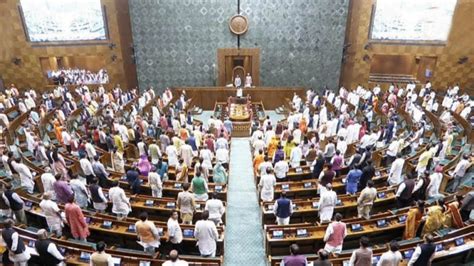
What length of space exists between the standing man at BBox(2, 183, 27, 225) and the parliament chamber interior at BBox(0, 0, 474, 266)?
0.10ft

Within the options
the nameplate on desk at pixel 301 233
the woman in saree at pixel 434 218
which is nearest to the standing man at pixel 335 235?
the nameplate on desk at pixel 301 233

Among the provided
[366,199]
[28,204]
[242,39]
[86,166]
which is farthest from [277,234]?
[242,39]

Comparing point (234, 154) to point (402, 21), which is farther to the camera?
point (402, 21)

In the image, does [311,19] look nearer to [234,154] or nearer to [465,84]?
[465,84]

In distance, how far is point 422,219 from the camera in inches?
235

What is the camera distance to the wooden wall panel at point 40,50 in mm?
16922

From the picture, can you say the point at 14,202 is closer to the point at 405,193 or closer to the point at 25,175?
the point at 25,175

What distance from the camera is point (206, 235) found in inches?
213

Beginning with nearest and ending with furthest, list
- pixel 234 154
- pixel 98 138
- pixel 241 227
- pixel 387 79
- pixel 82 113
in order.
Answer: pixel 241 227 → pixel 98 138 → pixel 234 154 → pixel 82 113 → pixel 387 79

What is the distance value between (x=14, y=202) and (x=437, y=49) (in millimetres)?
19948

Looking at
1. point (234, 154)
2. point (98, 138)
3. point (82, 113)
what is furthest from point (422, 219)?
point (82, 113)

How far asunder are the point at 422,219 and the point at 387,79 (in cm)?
1620

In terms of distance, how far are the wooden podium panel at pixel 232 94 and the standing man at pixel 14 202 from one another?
1194 cm

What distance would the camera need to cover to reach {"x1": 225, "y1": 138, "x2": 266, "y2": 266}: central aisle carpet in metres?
6.37
